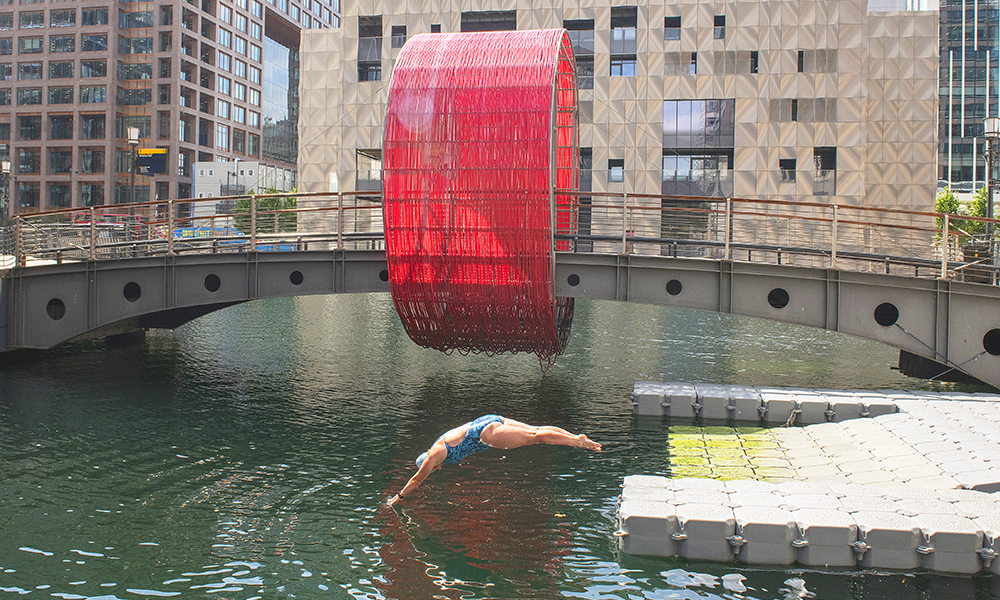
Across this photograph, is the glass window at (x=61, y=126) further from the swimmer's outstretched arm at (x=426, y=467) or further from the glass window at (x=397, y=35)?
the swimmer's outstretched arm at (x=426, y=467)

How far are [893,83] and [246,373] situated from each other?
48740mm

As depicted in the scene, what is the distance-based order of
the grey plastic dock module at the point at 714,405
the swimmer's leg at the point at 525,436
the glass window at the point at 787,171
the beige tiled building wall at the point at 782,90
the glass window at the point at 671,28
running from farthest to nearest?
the glass window at the point at 671,28 < the glass window at the point at 787,171 < the beige tiled building wall at the point at 782,90 < the grey plastic dock module at the point at 714,405 < the swimmer's leg at the point at 525,436

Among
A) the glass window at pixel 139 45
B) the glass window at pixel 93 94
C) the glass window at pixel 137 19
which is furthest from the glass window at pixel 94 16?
the glass window at pixel 93 94

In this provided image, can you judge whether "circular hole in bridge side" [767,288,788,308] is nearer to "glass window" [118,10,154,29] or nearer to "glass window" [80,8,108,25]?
"glass window" [118,10,154,29]

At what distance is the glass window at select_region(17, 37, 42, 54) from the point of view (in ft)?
319

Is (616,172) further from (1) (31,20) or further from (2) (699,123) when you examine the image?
(1) (31,20)

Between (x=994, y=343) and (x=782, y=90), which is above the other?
(x=782, y=90)

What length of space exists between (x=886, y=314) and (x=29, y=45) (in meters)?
103

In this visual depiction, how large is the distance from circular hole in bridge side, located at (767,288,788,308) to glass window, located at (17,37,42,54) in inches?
3943

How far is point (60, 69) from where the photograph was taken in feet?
317

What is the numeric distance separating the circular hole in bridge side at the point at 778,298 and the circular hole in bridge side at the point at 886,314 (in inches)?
77.6

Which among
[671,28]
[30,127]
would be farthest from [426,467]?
[30,127]

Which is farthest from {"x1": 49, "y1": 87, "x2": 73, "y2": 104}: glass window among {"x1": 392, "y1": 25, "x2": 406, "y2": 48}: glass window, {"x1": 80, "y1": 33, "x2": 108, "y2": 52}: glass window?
{"x1": 392, "y1": 25, "x2": 406, "y2": 48}: glass window

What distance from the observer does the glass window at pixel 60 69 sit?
96.4 m
